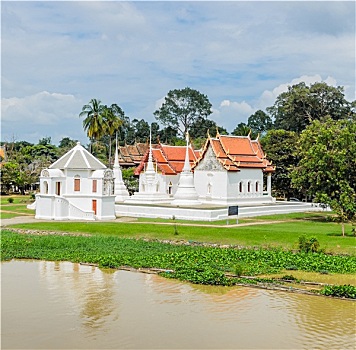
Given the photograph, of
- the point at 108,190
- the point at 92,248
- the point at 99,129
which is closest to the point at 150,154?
the point at 99,129

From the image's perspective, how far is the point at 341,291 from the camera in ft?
54.3

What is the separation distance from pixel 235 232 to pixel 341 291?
43.7 feet

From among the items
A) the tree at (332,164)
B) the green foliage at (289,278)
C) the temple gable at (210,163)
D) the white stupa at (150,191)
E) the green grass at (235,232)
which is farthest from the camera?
the white stupa at (150,191)

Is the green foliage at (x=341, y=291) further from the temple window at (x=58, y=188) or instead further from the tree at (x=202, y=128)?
the tree at (x=202, y=128)

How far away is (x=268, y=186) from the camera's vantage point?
50.7 meters

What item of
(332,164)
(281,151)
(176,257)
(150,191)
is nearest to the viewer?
(176,257)

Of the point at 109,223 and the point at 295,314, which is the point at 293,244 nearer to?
the point at 295,314

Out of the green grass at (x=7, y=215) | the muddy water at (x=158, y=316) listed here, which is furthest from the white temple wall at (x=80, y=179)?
the muddy water at (x=158, y=316)

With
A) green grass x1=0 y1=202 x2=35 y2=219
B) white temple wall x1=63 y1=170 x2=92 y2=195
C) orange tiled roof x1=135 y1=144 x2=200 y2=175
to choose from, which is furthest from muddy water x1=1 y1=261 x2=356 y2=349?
orange tiled roof x1=135 y1=144 x2=200 y2=175

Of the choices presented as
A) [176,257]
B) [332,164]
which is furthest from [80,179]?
[176,257]

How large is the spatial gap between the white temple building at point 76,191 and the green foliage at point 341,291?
23.3 meters

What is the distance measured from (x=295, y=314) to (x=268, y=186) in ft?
119

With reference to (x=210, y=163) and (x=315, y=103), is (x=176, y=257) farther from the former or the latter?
(x=315, y=103)

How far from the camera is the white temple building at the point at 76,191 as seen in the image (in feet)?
124
